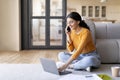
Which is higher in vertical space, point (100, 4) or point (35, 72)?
point (100, 4)

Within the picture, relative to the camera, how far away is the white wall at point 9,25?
21.7 ft

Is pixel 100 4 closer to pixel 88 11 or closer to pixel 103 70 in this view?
pixel 88 11

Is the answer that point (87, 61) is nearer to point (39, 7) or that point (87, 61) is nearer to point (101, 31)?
point (101, 31)

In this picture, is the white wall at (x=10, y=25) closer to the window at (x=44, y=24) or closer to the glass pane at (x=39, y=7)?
the window at (x=44, y=24)

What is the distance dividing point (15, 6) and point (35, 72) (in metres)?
3.92

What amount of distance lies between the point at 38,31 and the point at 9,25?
0.90 meters

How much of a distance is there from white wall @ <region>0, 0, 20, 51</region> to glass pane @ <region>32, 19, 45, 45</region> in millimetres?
578

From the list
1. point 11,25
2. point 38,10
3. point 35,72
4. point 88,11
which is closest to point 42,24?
point 38,10

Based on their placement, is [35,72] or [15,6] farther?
[15,6]

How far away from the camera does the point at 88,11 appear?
930cm

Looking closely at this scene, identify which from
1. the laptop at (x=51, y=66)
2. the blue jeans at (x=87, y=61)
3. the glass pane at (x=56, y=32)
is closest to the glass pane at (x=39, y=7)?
the glass pane at (x=56, y=32)

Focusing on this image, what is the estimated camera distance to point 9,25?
667 cm

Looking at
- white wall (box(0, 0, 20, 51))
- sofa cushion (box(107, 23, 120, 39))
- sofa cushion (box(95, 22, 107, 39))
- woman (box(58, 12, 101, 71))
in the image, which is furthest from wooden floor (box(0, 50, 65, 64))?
woman (box(58, 12, 101, 71))

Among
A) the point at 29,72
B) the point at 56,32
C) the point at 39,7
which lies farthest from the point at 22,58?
the point at 29,72
